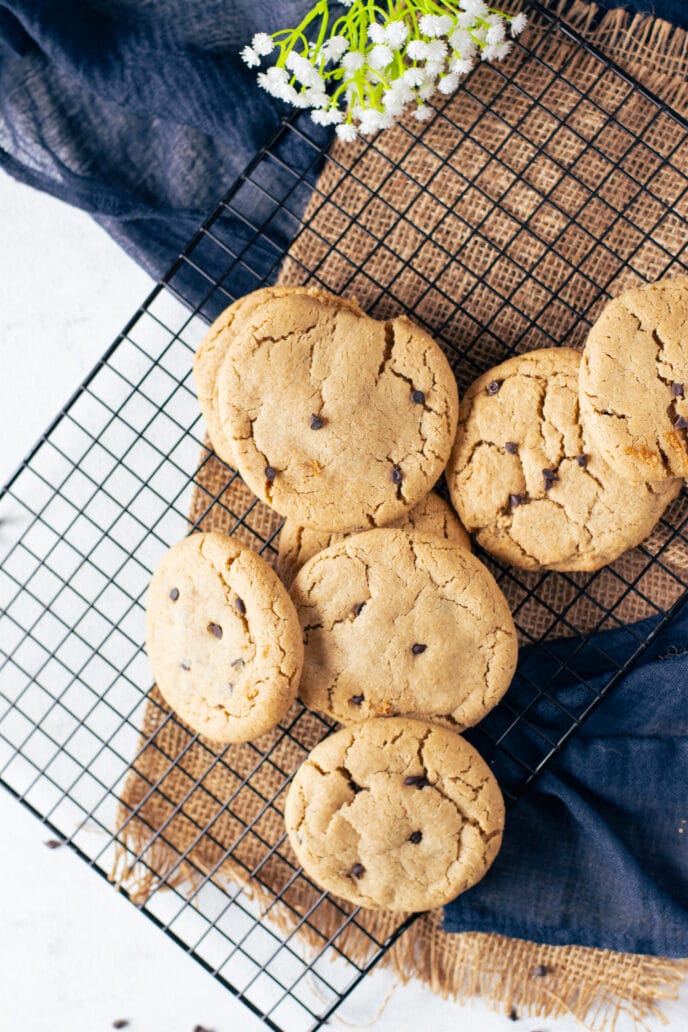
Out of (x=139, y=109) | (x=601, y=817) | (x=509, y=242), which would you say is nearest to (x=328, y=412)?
(x=509, y=242)

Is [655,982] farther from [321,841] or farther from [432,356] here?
[432,356]

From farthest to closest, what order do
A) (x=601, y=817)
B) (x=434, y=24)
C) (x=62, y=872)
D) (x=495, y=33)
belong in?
(x=62, y=872) → (x=601, y=817) → (x=495, y=33) → (x=434, y=24)

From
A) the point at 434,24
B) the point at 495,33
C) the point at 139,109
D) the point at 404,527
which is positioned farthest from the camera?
the point at 139,109

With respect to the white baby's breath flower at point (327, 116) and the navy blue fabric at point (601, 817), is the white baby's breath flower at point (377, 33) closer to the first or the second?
the white baby's breath flower at point (327, 116)

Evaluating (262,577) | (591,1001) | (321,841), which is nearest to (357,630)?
(262,577)

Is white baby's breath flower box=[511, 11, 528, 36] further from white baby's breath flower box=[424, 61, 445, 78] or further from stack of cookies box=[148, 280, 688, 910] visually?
stack of cookies box=[148, 280, 688, 910]

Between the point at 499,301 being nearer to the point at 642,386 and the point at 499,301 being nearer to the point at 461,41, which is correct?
the point at 642,386

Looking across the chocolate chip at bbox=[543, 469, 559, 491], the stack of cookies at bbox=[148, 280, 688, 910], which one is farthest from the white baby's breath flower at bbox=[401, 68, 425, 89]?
the chocolate chip at bbox=[543, 469, 559, 491]
